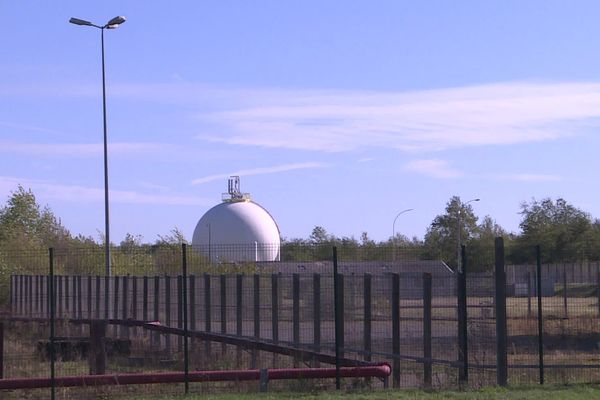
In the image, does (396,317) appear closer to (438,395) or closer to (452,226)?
(438,395)

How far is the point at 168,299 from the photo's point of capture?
87.2 feet

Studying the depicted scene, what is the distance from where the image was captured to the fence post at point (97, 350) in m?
19.1

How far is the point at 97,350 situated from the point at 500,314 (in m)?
7.88

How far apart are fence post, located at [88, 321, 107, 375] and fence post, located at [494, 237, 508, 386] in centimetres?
752

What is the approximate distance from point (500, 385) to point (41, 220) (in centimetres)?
4457

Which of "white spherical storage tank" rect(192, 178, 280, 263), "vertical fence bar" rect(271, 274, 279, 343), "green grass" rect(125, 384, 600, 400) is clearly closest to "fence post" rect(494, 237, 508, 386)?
"green grass" rect(125, 384, 600, 400)

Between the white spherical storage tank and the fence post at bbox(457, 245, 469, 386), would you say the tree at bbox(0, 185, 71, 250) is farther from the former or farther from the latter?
the fence post at bbox(457, 245, 469, 386)

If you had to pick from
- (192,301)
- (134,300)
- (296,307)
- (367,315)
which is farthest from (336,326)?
(134,300)

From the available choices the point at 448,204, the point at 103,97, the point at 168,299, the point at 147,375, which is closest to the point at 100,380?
the point at 147,375

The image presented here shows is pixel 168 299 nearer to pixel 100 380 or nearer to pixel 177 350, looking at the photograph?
pixel 177 350

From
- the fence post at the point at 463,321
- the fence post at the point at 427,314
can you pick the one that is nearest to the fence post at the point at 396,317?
the fence post at the point at 427,314

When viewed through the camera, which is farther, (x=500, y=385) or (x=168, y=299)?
(x=168, y=299)

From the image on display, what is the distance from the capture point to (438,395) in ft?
52.0

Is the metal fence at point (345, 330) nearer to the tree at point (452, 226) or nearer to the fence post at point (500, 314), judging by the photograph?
the fence post at point (500, 314)
